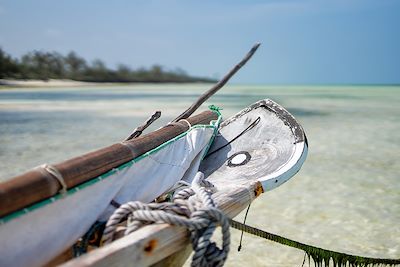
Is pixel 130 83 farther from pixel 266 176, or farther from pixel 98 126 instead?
pixel 266 176

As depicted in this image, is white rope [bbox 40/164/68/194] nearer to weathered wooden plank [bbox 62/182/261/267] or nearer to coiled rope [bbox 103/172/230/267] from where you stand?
coiled rope [bbox 103/172/230/267]

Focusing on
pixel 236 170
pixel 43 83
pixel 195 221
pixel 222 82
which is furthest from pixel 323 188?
pixel 43 83

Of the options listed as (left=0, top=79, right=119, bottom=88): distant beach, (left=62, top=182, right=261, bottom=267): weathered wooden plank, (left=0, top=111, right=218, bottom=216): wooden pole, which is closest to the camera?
(left=62, top=182, right=261, bottom=267): weathered wooden plank

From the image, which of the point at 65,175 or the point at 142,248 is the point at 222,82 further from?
the point at 142,248

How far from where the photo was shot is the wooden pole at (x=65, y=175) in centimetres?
126

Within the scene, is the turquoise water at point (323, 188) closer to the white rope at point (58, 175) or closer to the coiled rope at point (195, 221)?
the coiled rope at point (195, 221)

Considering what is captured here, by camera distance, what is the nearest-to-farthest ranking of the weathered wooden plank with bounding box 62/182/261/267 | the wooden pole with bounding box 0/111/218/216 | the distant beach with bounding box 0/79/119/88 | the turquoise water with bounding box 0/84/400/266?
the weathered wooden plank with bounding box 62/182/261/267
the wooden pole with bounding box 0/111/218/216
the turquoise water with bounding box 0/84/400/266
the distant beach with bounding box 0/79/119/88

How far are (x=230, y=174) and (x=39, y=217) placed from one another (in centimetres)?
160

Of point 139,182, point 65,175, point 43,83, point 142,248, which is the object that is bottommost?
point 43,83

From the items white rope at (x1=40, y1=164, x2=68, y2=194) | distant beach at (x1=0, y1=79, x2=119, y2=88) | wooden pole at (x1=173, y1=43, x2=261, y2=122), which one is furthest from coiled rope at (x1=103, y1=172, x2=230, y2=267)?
distant beach at (x1=0, y1=79, x2=119, y2=88)

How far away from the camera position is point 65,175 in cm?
147

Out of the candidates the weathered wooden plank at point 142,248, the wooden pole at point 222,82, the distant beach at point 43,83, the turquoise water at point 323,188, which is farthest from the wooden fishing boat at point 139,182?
the distant beach at point 43,83

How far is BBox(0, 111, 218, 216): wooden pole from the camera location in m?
1.26

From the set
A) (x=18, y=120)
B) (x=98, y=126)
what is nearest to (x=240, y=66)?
(x=98, y=126)
